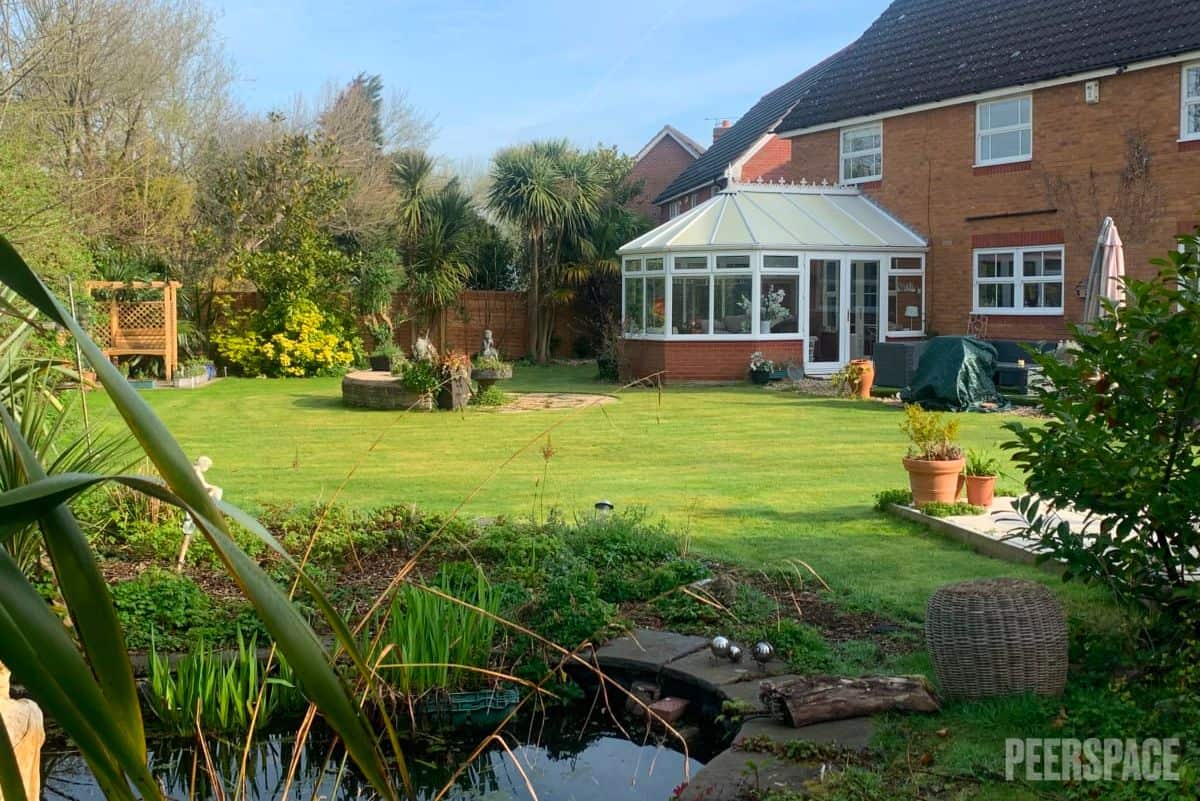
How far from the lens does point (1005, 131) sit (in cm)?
2061

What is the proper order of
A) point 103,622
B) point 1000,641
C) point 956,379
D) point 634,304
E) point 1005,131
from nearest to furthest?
point 103,622 < point 1000,641 < point 956,379 < point 1005,131 < point 634,304

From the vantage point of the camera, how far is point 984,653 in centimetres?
441

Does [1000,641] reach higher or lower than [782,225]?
lower

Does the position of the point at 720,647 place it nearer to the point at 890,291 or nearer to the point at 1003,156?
the point at 1003,156

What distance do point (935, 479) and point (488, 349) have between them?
51.1ft

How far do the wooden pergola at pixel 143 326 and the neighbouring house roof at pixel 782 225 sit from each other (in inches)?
345

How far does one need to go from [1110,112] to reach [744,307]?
690cm

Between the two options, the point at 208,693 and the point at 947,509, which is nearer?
the point at 208,693

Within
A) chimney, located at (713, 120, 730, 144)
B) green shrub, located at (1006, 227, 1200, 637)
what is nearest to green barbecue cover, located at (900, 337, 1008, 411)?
green shrub, located at (1006, 227, 1200, 637)

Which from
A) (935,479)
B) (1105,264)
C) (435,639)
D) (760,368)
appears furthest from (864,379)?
(435,639)

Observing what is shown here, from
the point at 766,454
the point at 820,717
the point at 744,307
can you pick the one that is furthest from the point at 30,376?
the point at 744,307

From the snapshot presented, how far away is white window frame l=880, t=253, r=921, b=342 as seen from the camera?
2189cm

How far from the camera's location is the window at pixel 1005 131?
66.5 feet

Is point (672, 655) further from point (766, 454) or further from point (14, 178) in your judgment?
point (14, 178)
